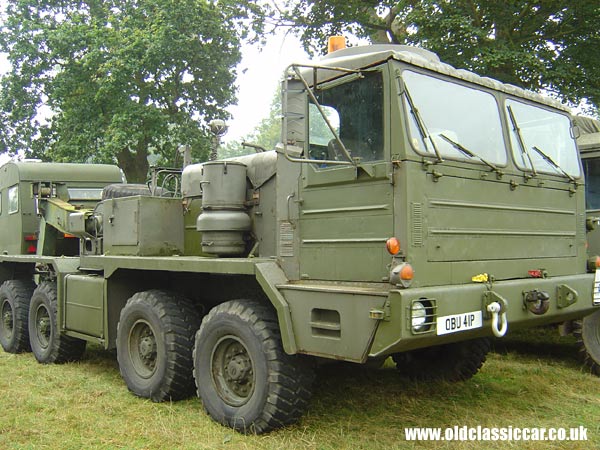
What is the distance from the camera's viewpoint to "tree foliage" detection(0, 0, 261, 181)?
58.5 ft

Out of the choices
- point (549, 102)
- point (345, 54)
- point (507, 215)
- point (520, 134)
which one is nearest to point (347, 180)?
point (345, 54)

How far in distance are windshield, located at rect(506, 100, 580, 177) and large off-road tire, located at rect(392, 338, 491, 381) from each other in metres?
1.73

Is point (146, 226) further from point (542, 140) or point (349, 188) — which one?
point (542, 140)

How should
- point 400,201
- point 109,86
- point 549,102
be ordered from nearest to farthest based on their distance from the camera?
point 400,201, point 549,102, point 109,86

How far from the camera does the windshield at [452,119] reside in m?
4.14

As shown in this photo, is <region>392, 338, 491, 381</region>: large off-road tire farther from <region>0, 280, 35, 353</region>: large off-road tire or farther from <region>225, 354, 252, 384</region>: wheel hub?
<region>0, 280, 35, 353</region>: large off-road tire

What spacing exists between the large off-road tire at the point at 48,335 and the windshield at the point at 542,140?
515 cm

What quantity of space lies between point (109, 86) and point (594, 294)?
1515 cm

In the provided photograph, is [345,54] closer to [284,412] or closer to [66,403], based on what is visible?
[284,412]

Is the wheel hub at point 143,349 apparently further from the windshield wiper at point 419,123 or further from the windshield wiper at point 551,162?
the windshield wiper at point 551,162

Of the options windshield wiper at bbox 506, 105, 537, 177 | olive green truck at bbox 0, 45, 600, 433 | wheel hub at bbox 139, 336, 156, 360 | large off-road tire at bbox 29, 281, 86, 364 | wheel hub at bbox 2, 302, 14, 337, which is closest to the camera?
olive green truck at bbox 0, 45, 600, 433

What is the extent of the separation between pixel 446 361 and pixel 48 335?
460 cm

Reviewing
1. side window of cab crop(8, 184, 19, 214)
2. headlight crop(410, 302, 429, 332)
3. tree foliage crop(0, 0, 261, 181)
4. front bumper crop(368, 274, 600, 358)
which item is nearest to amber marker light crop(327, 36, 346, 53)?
front bumper crop(368, 274, 600, 358)

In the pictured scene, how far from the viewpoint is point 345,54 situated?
15.0 ft
